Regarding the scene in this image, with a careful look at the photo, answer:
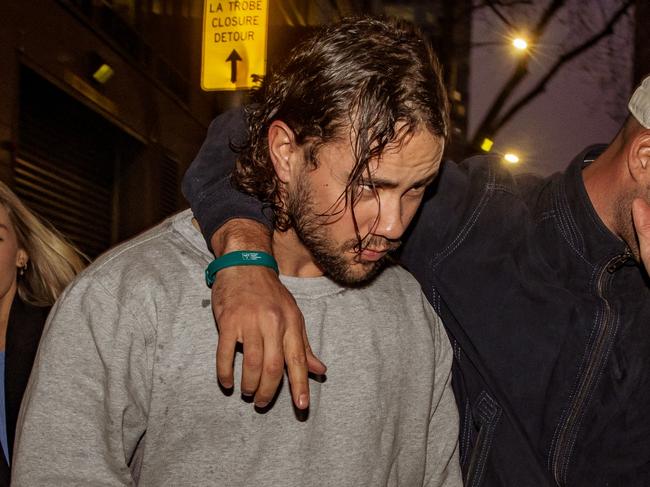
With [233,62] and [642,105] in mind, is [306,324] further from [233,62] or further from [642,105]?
[233,62]

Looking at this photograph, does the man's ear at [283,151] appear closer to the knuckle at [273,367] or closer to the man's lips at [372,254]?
the man's lips at [372,254]

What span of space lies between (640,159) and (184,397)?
1.70 meters

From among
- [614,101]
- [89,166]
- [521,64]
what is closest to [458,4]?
[521,64]

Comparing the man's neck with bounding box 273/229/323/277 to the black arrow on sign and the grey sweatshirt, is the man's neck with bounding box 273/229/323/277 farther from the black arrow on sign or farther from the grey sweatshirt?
the black arrow on sign

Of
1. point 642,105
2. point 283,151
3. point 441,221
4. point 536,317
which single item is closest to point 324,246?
point 283,151

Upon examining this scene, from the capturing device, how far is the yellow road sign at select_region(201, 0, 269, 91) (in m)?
8.46

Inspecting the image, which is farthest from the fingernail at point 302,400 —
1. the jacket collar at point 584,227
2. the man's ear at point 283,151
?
the jacket collar at point 584,227

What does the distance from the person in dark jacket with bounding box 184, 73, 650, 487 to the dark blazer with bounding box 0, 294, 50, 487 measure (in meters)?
1.65

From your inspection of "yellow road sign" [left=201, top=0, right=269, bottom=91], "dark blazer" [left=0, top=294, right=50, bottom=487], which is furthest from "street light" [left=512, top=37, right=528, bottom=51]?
"dark blazer" [left=0, top=294, right=50, bottom=487]

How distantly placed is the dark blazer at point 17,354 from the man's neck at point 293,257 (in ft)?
5.74

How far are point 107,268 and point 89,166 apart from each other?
29.2 ft

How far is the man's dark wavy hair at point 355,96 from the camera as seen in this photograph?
2.10 metres

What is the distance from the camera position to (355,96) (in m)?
2.15

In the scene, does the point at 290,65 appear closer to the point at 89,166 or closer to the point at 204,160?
the point at 204,160
